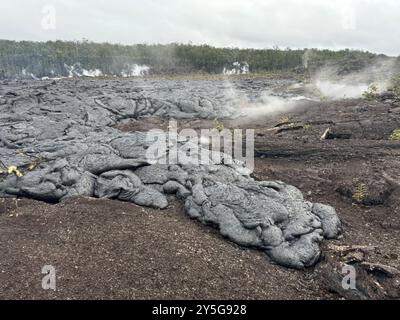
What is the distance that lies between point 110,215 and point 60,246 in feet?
4.54

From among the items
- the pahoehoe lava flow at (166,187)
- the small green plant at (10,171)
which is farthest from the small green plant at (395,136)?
the small green plant at (10,171)

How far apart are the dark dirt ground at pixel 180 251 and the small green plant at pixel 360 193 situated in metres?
0.03

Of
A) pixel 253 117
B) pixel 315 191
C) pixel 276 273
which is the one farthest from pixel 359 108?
pixel 276 273

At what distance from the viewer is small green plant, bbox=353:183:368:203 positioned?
34.9 ft

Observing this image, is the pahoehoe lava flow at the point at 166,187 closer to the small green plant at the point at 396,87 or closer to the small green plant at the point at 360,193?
the small green plant at the point at 360,193

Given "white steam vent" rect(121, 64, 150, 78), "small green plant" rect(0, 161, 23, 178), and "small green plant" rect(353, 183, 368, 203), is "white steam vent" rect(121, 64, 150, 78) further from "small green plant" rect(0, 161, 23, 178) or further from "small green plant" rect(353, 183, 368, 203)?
"small green plant" rect(353, 183, 368, 203)

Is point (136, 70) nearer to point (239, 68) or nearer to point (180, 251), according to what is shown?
point (239, 68)

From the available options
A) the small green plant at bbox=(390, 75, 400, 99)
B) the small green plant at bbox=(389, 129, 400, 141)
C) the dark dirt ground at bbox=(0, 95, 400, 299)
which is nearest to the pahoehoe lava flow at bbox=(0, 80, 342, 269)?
the dark dirt ground at bbox=(0, 95, 400, 299)

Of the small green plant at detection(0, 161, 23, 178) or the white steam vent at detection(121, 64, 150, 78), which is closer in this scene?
the small green plant at detection(0, 161, 23, 178)

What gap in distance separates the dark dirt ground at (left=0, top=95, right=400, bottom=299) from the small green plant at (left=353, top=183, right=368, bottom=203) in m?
0.03

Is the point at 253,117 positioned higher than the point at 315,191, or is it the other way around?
the point at 253,117

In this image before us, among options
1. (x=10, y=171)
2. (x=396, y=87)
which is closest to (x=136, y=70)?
(x=396, y=87)
